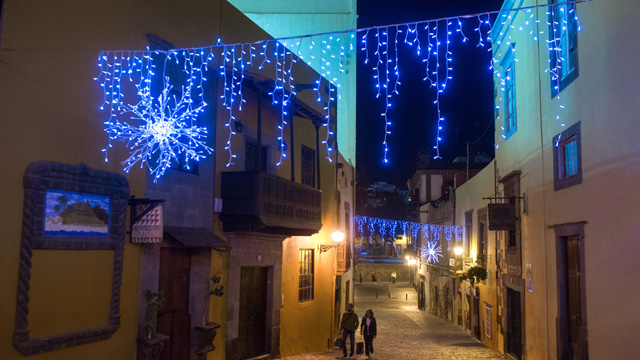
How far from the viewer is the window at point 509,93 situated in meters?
15.8

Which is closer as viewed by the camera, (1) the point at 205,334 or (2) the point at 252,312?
(1) the point at 205,334

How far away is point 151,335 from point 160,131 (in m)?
3.56

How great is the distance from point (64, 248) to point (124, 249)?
3.93ft

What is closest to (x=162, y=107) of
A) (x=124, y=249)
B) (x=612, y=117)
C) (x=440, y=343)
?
(x=124, y=249)

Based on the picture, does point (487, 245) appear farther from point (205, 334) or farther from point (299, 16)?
point (205, 334)

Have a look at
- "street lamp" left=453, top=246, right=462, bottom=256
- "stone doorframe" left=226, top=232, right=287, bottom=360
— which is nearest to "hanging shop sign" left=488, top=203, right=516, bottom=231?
"stone doorframe" left=226, top=232, right=287, bottom=360

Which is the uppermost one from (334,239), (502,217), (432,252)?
(502,217)

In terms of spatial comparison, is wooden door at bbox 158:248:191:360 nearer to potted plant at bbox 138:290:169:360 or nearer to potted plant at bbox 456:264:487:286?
potted plant at bbox 138:290:169:360

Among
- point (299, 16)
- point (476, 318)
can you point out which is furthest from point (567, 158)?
point (476, 318)

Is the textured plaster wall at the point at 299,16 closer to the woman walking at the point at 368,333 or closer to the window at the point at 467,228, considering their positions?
the window at the point at 467,228

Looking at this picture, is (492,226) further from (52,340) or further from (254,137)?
(52,340)

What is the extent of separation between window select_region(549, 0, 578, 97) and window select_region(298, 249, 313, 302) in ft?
26.5

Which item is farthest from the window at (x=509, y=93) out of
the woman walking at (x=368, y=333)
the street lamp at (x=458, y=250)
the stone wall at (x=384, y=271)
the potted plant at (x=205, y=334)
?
Result: the stone wall at (x=384, y=271)

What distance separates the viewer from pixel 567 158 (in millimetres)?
11648
